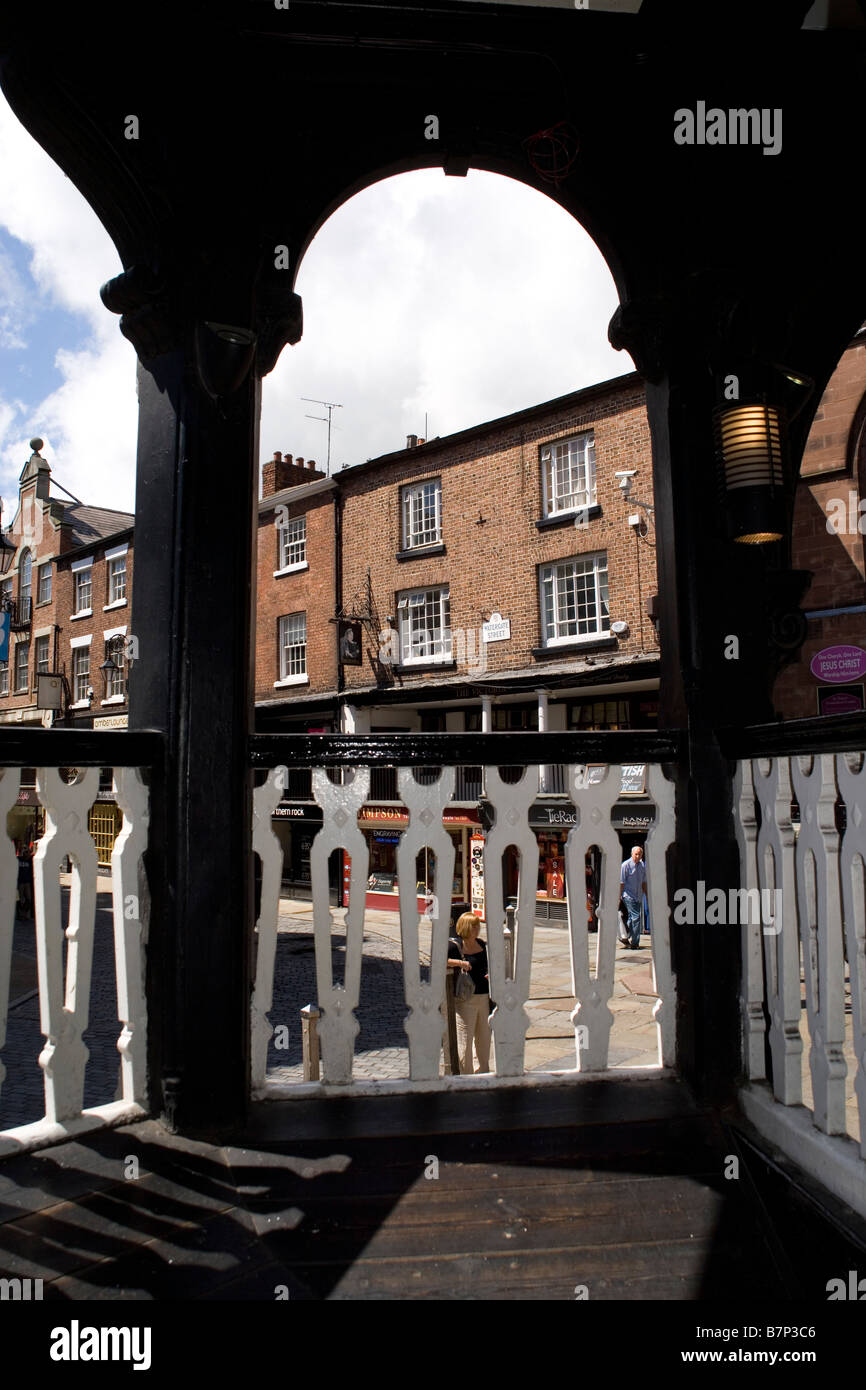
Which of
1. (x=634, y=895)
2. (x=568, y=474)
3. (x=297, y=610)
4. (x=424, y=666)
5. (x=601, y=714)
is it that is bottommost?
(x=634, y=895)

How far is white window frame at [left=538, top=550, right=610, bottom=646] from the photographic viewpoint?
18094 millimetres

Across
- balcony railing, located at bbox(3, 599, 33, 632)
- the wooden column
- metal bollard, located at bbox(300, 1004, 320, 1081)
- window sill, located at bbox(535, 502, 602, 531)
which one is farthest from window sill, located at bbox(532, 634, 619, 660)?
balcony railing, located at bbox(3, 599, 33, 632)

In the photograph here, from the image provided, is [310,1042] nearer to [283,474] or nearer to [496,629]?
[496,629]

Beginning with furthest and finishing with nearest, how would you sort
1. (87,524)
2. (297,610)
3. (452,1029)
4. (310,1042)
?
(87,524), (297,610), (452,1029), (310,1042)

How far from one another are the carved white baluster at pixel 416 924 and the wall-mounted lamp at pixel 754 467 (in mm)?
1250

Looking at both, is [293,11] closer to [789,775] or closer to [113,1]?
[113,1]

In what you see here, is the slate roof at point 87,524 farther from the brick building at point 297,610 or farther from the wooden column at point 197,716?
the wooden column at point 197,716

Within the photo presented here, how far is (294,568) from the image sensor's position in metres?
24.6

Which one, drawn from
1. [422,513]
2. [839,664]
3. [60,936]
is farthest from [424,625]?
[60,936]

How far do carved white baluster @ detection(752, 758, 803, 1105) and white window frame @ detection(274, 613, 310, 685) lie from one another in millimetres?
22165

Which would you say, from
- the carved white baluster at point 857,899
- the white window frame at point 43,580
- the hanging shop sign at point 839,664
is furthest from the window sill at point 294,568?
the carved white baluster at point 857,899

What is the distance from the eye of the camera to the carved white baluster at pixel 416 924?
2672 mm

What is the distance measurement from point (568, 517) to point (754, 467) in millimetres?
16165
